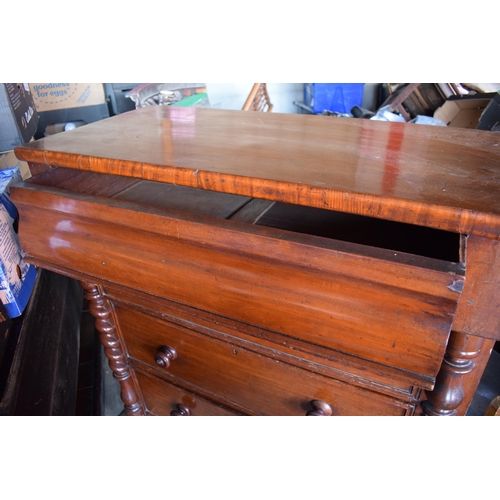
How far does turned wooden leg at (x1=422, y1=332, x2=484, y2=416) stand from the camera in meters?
0.52

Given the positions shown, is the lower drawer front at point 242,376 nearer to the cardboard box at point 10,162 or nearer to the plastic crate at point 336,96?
the cardboard box at point 10,162

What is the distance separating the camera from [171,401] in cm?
93

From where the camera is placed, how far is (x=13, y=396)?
0.75 m

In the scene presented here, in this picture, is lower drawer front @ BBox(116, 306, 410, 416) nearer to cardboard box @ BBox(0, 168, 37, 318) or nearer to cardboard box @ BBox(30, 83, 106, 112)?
cardboard box @ BBox(0, 168, 37, 318)

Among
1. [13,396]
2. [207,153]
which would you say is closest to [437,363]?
[207,153]

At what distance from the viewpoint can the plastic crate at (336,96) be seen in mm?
2953

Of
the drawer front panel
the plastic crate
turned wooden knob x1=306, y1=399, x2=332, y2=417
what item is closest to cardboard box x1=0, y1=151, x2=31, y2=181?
the drawer front panel

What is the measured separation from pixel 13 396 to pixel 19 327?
176 mm

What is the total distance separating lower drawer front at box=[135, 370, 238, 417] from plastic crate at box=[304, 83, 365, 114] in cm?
262

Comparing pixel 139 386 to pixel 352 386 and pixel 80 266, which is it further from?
pixel 352 386

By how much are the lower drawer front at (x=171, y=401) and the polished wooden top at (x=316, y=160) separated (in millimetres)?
501

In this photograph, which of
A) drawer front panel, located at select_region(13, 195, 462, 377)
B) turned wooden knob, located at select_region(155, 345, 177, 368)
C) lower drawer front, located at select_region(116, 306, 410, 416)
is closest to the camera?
drawer front panel, located at select_region(13, 195, 462, 377)

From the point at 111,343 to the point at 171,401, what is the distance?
7.7 inches

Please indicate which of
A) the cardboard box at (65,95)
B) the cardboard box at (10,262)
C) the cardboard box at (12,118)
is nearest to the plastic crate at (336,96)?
the cardboard box at (65,95)
